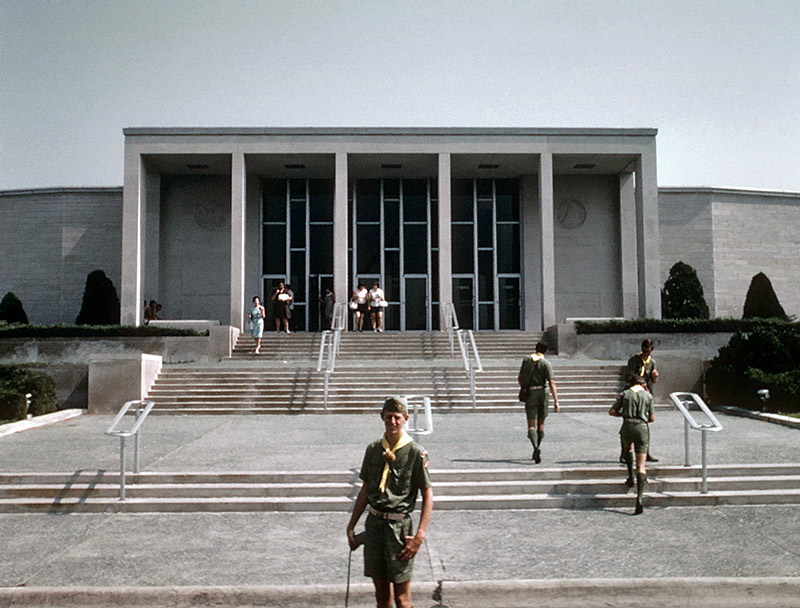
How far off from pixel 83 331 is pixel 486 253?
1515 cm

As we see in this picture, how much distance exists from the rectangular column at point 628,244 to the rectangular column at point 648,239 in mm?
2416

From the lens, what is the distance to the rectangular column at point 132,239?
26578 mm

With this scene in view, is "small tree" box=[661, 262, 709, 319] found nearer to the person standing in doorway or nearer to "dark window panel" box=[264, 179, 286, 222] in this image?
the person standing in doorway

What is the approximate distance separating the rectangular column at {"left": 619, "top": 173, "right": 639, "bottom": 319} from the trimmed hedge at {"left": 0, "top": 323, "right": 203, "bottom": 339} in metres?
15.8

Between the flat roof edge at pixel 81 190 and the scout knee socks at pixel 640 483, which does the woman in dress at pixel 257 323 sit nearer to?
the flat roof edge at pixel 81 190

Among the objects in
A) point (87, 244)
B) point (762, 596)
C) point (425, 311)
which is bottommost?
point (762, 596)

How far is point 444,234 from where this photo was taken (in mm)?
27484

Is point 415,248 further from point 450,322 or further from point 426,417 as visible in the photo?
point 426,417

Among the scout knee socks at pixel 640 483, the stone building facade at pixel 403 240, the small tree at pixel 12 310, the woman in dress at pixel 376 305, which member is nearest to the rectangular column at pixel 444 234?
the stone building facade at pixel 403 240

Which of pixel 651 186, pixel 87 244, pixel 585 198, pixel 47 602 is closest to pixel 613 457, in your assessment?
pixel 47 602

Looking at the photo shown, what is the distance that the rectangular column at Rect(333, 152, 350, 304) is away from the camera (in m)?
27.1

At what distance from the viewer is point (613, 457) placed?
10.4 m

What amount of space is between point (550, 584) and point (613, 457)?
4634mm

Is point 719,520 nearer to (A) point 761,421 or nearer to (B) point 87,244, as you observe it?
(A) point 761,421
